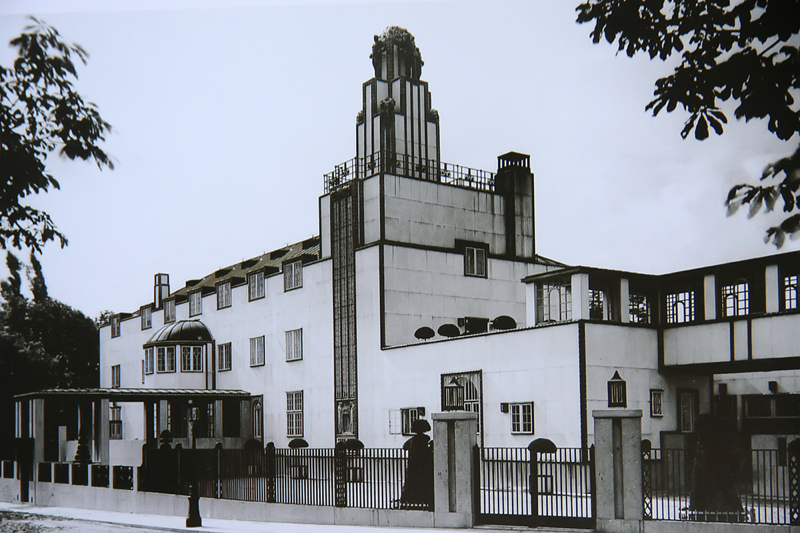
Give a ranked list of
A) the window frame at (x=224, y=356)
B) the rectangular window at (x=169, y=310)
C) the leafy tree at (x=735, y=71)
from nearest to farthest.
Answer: the leafy tree at (x=735, y=71), the window frame at (x=224, y=356), the rectangular window at (x=169, y=310)

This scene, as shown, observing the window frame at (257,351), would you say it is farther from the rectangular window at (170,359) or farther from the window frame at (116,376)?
the window frame at (116,376)

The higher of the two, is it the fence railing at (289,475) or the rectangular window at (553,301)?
the rectangular window at (553,301)

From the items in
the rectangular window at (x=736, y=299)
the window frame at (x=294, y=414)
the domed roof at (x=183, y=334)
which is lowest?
the window frame at (x=294, y=414)

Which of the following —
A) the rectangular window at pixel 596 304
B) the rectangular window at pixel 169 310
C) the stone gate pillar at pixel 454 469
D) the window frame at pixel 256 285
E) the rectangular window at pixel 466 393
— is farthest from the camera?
the rectangular window at pixel 169 310

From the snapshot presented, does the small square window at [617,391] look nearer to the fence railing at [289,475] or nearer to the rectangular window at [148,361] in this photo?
the fence railing at [289,475]

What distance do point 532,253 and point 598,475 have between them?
2330cm

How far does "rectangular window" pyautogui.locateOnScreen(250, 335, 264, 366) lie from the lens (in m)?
41.7

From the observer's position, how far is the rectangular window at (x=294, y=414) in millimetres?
38469

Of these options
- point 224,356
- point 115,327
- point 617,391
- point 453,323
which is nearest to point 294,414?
point 224,356

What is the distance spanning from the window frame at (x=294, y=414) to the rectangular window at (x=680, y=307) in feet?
54.1

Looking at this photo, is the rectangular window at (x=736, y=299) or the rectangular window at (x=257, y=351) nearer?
the rectangular window at (x=736, y=299)

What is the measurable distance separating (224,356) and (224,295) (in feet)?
9.95

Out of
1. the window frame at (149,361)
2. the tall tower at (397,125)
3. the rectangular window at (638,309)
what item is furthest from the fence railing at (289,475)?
the window frame at (149,361)

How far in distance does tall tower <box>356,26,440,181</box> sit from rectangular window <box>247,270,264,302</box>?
9219mm
